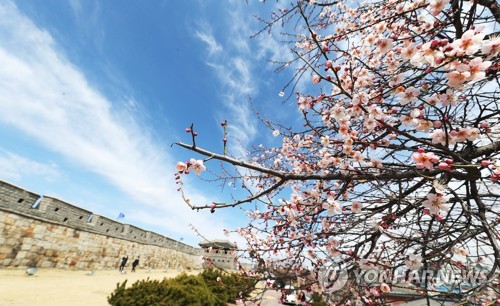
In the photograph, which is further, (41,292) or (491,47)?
(41,292)

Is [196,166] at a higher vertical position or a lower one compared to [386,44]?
lower

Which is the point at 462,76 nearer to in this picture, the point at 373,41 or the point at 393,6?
the point at 373,41

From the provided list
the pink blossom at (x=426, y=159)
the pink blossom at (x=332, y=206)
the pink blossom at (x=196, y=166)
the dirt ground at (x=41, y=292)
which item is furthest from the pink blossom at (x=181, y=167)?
the dirt ground at (x=41, y=292)

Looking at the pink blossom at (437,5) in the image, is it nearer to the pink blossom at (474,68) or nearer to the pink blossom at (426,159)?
the pink blossom at (474,68)

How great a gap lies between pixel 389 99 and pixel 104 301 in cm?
798

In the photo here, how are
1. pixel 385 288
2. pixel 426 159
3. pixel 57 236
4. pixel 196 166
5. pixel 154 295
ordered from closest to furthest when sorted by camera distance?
pixel 426 159 < pixel 196 166 < pixel 385 288 < pixel 154 295 < pixel 57 236

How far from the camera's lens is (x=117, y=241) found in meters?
14.6

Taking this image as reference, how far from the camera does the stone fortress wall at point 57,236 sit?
840 cm

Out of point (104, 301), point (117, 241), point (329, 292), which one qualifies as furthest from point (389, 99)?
point (117, 241)

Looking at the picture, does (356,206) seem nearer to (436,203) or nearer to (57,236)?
(436,203)

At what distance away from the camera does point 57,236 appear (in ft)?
34.0

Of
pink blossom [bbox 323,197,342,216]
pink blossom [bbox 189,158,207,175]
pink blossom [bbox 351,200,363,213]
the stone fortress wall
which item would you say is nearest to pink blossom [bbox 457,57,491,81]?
pink blossom [bbox 323,197,342,216]

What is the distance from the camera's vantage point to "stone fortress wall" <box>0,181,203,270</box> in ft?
27.6

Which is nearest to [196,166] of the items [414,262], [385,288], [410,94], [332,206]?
[332,206]
